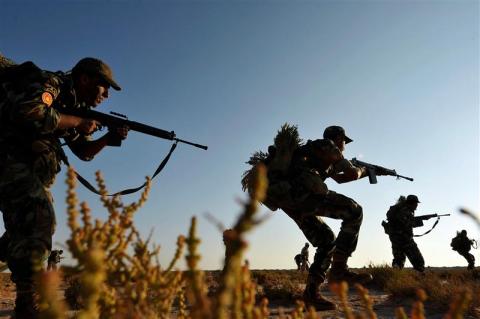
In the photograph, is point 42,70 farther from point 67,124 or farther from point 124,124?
point 124,124

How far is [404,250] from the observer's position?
42.0ft

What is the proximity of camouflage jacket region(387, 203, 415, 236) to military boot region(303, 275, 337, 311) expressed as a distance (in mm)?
9321

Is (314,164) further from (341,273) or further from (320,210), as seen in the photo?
(341,273)

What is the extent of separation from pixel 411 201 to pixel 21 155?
43.3 ft

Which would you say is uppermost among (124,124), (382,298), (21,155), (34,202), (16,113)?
(124,124)

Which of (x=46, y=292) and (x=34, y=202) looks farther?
(x=34, y=202)

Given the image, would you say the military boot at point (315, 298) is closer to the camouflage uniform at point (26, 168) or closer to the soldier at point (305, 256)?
the camouflage uniform at point (26, 168)

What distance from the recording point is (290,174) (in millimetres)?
4977

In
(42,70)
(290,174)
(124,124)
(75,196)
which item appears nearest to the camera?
(75,196)

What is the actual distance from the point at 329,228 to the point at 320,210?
12.5 inches

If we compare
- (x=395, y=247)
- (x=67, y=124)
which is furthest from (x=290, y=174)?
(x=395, y=247)

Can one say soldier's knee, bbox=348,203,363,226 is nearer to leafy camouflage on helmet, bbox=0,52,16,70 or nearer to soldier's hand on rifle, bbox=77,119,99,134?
soldier's hand on rifle, bbox=77,119,99,134

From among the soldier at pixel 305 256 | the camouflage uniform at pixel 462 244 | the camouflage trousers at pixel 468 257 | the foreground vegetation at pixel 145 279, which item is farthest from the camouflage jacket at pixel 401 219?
the foreground vegetation at pixel 145 279

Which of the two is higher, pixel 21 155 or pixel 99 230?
pixel 21 155
